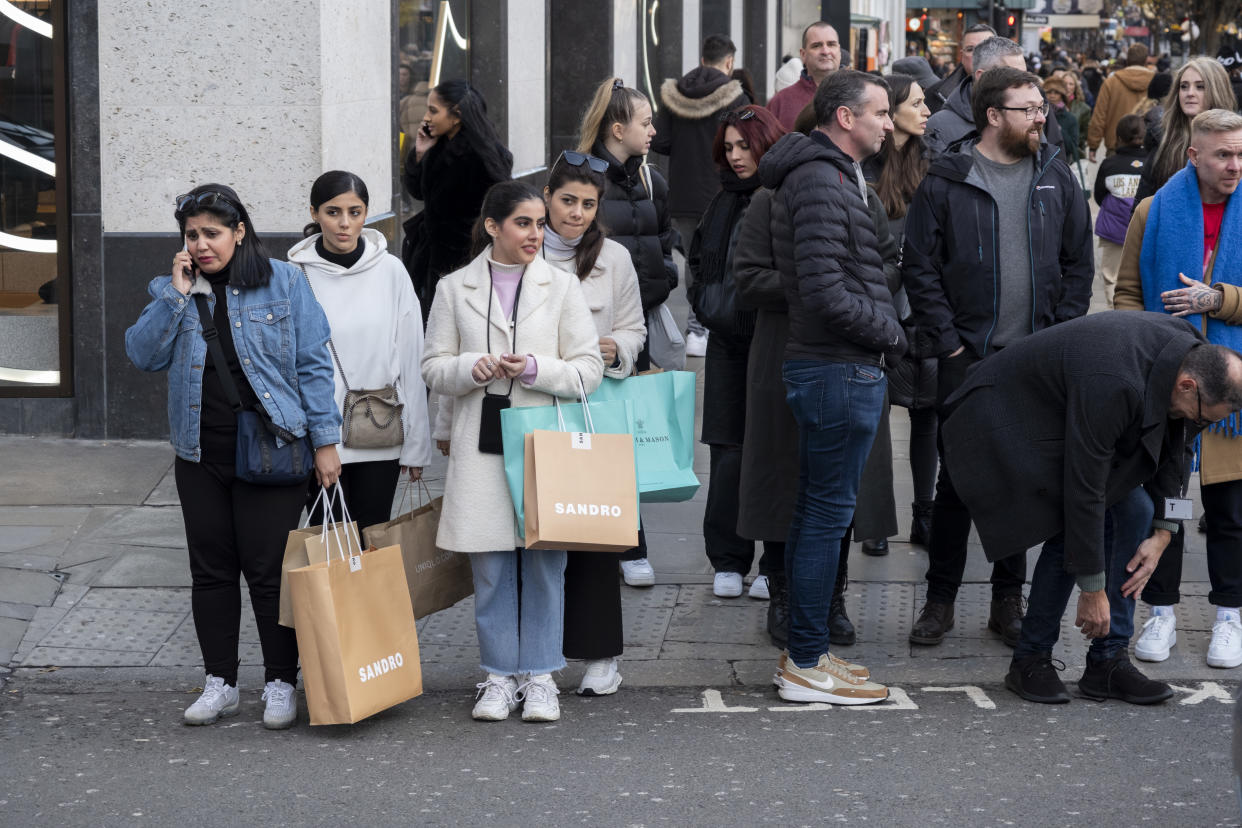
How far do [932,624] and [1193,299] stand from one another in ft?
4.73

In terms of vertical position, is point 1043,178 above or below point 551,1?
below

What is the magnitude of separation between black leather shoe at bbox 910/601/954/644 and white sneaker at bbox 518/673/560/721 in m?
1.41

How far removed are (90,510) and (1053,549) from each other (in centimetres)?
423

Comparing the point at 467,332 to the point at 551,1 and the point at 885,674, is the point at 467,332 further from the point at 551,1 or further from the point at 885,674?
the point at 551,1

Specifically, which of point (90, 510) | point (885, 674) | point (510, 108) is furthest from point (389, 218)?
point (885, 674)

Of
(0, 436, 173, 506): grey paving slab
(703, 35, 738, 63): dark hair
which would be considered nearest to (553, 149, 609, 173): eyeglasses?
(0, 436, 173, 506): grey paving slab

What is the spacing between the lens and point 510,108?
12.7 meters

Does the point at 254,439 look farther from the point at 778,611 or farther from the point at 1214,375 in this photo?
the point at 1214,375

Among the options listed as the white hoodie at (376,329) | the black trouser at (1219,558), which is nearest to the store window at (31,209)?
the white hoodie at (376,329)

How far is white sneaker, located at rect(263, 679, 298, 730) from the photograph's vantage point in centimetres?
512

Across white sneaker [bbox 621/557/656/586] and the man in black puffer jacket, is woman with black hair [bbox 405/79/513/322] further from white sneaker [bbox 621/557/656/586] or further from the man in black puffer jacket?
the man in black puffer jacket

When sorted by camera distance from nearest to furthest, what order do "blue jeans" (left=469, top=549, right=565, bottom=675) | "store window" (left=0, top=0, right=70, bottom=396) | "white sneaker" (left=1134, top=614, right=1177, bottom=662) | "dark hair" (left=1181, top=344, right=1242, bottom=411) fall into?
"dark hair" (left=1181, top=344, right=1242, bottom=411) < "blue jeans" (left=469, top=549, right=565, bottom=675) < "white sneaker" (left=1134, top=614, right=1177, bottom=662) < "store window" (left=0, top=0, right=70, bottom=396)

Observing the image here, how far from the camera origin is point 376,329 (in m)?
5.32

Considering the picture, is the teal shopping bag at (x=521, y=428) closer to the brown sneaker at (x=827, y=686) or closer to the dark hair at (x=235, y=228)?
the dark hair at (x=235, y=228)
